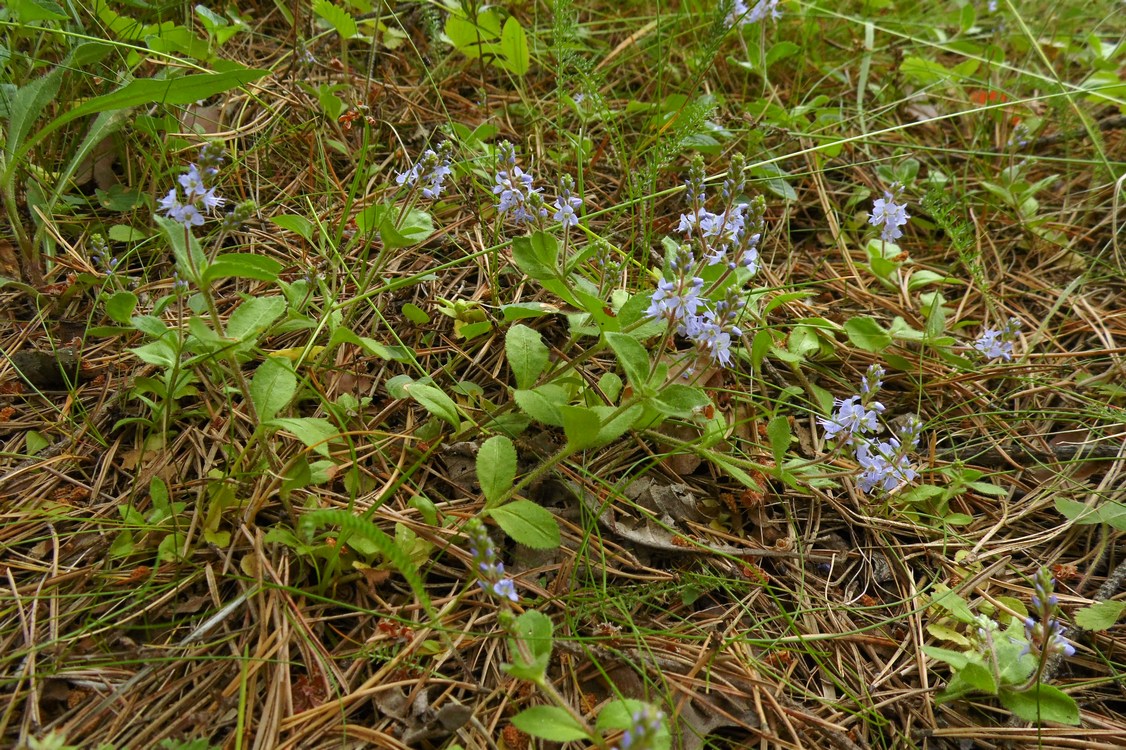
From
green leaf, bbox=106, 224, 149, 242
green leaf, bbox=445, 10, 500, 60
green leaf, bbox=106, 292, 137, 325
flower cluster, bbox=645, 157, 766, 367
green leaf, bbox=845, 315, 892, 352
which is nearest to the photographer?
green leaf, bbox=106, 292, 137, 325

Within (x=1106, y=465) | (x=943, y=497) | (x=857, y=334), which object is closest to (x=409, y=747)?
(x=943, y=497)

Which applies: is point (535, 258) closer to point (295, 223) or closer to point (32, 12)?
point (295, 223)

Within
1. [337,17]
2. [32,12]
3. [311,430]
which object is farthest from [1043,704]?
[32,12]

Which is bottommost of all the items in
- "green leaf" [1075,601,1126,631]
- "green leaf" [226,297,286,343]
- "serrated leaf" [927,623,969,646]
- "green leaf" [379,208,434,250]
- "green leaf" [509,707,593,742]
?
"serrated leaf" [927,623,969,646]

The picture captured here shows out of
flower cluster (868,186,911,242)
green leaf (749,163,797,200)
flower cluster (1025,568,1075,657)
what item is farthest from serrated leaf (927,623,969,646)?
green leaf (749,163,797,200)

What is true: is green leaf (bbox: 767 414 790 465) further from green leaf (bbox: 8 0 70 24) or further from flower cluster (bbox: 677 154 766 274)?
green leaf (bbox: 8 0 70 24)

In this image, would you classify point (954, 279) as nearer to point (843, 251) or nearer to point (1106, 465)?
point (843, 251)
